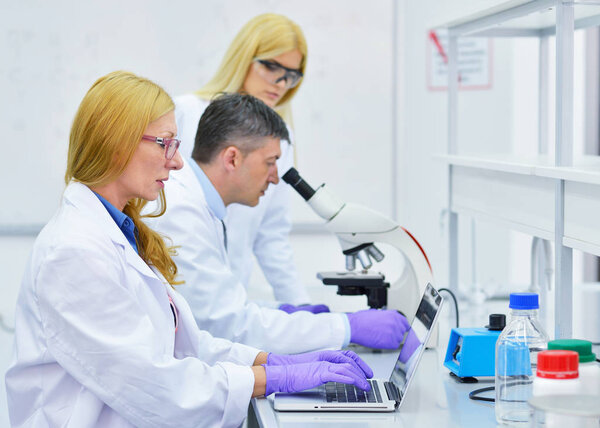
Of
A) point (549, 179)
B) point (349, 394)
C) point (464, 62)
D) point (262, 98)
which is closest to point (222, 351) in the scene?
point (349, 394)

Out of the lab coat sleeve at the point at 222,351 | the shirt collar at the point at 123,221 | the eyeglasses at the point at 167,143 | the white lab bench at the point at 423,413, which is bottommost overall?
the white lab bench at the point at 423,413

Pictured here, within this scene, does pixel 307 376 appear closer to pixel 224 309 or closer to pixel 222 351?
pixel 222 351

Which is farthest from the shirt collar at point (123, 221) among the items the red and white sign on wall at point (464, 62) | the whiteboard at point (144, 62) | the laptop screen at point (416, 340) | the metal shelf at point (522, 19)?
the red and white sign on wall at point (464, 62)

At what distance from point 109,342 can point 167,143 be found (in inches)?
16.3

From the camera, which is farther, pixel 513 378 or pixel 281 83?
pixel 281 83

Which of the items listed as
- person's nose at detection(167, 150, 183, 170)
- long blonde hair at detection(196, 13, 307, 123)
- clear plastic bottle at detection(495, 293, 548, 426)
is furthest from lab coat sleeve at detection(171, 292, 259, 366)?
long blonde hair at detection(196, 13, 307, 123)

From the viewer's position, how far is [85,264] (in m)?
1.29

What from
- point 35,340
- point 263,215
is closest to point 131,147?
point 35,340

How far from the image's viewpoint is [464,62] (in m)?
3.60

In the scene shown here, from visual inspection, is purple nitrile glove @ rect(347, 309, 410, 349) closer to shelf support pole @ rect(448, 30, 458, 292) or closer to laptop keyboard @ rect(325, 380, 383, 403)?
laptop keyboard @ rect(325, 380, 383, 403)

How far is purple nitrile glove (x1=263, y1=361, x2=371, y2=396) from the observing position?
1481 millimetres

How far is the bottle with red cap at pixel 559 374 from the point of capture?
3.39 feet

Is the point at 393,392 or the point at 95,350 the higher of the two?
the point at 95,350

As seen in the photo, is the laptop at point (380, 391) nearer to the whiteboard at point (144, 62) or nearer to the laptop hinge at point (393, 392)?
the laptop hinge at point (393, 392)
